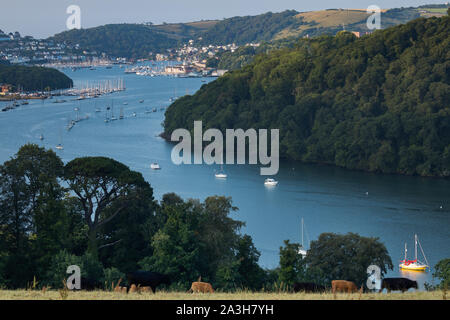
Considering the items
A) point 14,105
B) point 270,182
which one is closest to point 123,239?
point 270,182

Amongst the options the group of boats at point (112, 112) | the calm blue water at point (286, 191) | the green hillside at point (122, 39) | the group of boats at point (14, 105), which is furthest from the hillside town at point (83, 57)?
the calm blue water at point (286, 191)

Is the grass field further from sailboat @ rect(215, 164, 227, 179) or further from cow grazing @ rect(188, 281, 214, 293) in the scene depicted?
sailboat @ rect(215, 164, 227, 179)

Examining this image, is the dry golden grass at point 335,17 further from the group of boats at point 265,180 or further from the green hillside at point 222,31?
the group of boats at point 265,180

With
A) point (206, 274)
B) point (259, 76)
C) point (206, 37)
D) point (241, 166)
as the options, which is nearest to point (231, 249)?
point (206, 274)

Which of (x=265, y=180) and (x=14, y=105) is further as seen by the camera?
(x=14, y=105)

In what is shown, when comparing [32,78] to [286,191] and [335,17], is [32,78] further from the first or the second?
[335,17]

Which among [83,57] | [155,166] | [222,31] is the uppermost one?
[222,31]

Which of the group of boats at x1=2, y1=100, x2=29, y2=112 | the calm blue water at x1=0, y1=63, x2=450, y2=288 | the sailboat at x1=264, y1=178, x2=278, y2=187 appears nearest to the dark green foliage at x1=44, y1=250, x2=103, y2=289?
the calm blue water at x1=0, y1=63, x2=450, y2=288
